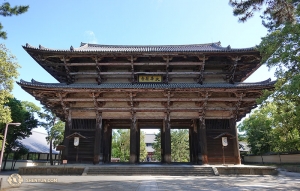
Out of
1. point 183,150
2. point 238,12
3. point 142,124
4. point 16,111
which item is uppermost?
point 238,12

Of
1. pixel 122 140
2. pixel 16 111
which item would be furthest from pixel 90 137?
pixel 122 140

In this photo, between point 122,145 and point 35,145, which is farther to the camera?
point 122,145

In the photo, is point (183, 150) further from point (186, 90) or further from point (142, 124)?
point (186, 90)

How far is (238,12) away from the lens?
1176 cm

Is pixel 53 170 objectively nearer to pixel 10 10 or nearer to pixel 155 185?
pixel 155 185

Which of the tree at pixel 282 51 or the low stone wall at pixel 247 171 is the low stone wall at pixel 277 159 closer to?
the low stone wall at pixel 247 171

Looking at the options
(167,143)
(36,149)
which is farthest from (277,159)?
(36,149)

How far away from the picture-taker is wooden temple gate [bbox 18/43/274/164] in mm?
15758

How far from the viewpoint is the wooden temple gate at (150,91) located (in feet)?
51.7

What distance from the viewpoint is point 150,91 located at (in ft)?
52.4

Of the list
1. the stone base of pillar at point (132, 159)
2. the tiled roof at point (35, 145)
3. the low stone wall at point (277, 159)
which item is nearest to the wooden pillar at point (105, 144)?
the stone base of pillar at point (132, 159)

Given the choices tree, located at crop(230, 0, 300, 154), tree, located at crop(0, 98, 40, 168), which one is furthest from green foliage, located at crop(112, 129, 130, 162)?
tree, located at crop(230, 0, 300, 154)

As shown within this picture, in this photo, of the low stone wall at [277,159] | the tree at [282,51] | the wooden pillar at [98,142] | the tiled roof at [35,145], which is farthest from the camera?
the tiled roof at [35,145]

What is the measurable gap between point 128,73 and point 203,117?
7.35 metres
